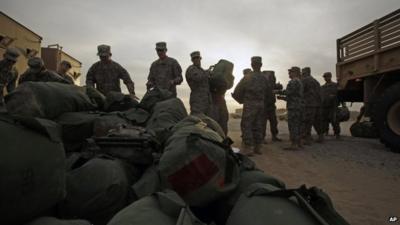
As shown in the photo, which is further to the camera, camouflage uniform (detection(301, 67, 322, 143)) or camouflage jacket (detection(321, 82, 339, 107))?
camouflage jacket (detection(321, 82, 339, 107))

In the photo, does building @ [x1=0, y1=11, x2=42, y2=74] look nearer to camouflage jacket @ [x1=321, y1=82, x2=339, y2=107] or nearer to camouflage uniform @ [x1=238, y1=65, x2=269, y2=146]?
camouflage uniform @ [x1=238, y1=65, x2=269, y2=146]

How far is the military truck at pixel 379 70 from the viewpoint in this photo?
22.4 feet

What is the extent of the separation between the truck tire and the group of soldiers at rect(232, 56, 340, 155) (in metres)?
1.67

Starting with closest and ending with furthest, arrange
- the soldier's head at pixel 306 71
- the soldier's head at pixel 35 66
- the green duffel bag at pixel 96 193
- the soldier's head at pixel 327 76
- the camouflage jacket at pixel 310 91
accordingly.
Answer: the green duffel bag at pixel 96 193
the soldier's head at pixel 35 66
the camouflage jacket at pixel 310 91
the soldier's head at pixel 306 71
the soldier's head at pixel 327 76

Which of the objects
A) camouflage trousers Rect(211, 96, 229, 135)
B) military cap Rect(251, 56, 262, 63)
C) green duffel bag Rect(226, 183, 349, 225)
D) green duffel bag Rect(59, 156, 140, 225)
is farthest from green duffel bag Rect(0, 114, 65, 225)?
military cap Rect(251, 56, 262, 63)

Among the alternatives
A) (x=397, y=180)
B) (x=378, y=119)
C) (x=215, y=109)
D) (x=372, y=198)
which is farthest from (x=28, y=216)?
(x=378, y=119)

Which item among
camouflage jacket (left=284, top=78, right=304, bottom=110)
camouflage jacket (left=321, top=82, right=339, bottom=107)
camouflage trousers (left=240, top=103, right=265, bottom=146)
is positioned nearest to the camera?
camouflage trousers (left=240, top=103, right=265, bottom=146)

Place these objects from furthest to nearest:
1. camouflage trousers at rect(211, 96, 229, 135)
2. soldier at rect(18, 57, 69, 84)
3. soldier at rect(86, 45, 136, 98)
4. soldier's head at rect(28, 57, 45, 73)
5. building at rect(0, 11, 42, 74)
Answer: building at rect(0, 11, 42, 74)
camouflage trousers at rect(211, 96, 229, 135)
soldier at rect(86, 45, 136, 98)
soldier's head at rect(28, 57, 45, 73)
soldier at rect(18, 57, 69, 84)

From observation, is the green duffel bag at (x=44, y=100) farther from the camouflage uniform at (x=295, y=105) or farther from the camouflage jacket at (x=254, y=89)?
the camouflage uniform at (x=295, y=105)

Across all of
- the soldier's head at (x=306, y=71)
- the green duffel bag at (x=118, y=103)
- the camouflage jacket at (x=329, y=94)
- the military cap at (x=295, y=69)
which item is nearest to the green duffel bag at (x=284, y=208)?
the green duffel bag at (x=118, y=103)

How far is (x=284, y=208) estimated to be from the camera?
1390mm

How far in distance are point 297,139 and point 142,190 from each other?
6.43 m

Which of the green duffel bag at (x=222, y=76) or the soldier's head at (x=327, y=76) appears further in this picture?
the soldier's head at (x=327, y=76)

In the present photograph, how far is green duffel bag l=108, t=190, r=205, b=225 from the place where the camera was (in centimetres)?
129
